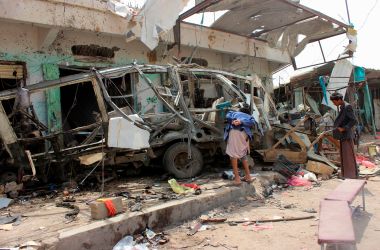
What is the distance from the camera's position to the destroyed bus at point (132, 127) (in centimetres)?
580

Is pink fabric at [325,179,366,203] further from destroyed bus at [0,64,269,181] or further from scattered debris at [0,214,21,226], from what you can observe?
scattered debris at [0,214,21,226]

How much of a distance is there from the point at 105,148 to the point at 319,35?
9545 mm

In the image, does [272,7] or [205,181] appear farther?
[272,7]

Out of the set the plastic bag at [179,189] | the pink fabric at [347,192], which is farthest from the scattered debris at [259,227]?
the plastic bag at [179,189]

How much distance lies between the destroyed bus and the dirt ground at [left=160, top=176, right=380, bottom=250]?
155cm

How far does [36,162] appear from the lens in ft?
19.1

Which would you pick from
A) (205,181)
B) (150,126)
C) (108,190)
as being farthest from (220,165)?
(108,190)

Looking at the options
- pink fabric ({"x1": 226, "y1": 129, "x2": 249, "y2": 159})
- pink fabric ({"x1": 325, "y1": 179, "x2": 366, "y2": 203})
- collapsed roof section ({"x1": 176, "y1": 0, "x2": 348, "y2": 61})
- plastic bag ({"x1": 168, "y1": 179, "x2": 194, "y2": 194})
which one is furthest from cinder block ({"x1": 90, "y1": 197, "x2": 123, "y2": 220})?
collapsed roof section ({"x1": 176, "y1": 0, "x2": 348, "y2": 61})

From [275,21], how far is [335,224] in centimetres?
905

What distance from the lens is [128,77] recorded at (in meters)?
10.1

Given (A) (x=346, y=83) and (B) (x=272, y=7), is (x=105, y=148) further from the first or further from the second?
(A) (x=346, y=83)

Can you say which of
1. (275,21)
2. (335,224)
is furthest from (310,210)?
(275,21)

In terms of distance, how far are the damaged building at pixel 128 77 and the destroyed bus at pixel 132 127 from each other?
18mm

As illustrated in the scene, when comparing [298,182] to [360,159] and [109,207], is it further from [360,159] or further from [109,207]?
[109,207]
